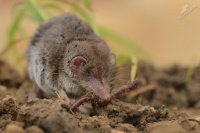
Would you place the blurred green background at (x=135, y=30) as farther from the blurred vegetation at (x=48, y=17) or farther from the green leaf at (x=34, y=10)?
the green leaf at (x=34, y=10)

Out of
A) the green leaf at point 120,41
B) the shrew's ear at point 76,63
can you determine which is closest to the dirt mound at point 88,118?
the shrew's ear at point 76,63

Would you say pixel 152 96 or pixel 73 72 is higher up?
pixel 152 96

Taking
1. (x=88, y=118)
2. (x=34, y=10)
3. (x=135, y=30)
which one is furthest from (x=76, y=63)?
(x=135, y=30)

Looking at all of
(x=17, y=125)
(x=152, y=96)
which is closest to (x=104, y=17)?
(x=152, y=96)

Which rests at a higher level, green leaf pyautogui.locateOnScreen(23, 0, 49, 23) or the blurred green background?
the blurred green background

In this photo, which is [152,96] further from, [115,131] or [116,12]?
[116,12]

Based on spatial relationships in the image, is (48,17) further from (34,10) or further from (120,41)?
(120,41)

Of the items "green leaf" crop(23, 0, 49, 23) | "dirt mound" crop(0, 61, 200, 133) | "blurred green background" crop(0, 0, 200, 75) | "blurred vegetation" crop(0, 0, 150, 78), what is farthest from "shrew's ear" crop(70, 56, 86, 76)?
"blurred green background" crop(0, 0, 200, 75)

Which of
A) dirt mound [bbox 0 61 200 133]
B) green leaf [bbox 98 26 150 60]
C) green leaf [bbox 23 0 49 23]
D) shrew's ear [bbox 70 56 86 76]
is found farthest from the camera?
green leaf [bbox 98 26 150 60]

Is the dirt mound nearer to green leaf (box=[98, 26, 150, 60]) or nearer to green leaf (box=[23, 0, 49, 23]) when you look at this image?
green leaf (box=[23, 0, 49, 23])
